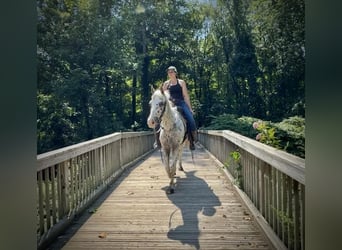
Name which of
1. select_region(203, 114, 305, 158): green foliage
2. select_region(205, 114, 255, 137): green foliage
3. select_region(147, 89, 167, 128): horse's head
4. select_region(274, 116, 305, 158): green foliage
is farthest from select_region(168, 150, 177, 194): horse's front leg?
select_region(205, 114, 255, 137): green foliage

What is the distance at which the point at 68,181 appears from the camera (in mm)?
2748

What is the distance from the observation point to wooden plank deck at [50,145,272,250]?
229 centimetres

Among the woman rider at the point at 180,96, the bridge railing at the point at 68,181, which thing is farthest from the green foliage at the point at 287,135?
the bridge railing at the point at 68,181

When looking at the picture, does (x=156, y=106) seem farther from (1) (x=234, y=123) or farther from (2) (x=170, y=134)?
(1) (x=234, y=123)

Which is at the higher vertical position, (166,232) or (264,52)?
(264,52)

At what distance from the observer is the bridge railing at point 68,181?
86.2 inches

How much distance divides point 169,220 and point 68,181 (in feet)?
3.04

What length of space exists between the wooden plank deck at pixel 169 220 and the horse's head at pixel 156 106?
86 cm

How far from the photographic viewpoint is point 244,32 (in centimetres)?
741
